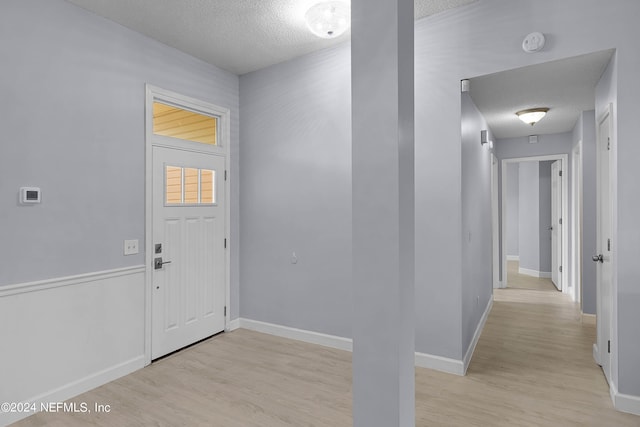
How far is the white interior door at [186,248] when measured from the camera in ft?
11.4

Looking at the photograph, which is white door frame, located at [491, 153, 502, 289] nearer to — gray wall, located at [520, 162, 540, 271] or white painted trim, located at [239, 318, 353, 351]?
gray wall, located at [520, 162, 540, 271]

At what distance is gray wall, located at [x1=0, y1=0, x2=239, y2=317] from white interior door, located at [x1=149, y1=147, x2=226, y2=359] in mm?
236

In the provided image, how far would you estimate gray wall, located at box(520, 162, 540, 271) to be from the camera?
7.37 meters

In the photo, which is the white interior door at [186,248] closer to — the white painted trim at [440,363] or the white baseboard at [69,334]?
the white baseboard at [69,334]

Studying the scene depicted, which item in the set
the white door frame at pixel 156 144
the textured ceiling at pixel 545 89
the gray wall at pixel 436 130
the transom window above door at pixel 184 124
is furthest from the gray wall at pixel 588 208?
the transom window above door at pixel 184 124

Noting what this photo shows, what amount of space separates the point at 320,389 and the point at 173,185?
2293 mm

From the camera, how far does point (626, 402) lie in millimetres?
2473

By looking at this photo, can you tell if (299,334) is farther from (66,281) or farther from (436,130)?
(436,130)

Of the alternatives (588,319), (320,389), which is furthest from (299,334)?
(588,319)

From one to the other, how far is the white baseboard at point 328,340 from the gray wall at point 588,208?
255 cm

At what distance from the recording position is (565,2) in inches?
103

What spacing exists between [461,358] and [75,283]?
310cm

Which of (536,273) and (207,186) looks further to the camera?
(536,273)

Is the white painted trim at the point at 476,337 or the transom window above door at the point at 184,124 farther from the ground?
the transom window above door at the point at 184,124
